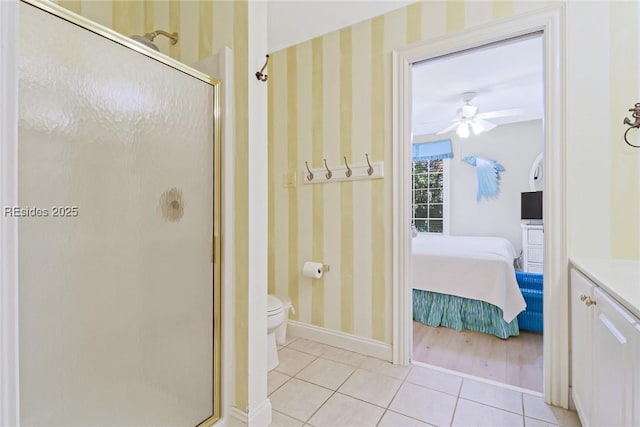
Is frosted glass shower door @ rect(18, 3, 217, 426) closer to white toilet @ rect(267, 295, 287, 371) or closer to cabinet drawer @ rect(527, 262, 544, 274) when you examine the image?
white toilet @ rect(267, 295, 287, 371)

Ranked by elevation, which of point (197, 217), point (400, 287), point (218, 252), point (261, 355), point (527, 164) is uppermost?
point (527, 164)

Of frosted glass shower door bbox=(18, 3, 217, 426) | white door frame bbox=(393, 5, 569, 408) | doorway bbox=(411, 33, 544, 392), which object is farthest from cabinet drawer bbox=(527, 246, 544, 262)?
frosted glass shower door bbox=(18, 3, 217, 426)

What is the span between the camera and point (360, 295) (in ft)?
7.07

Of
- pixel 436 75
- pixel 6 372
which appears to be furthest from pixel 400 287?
pixel 436 75

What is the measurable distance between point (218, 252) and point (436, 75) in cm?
289

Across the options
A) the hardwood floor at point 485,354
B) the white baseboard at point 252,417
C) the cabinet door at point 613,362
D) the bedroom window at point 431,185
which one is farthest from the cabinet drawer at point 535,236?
the white baseboard at point 252,417

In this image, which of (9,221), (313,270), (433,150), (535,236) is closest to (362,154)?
(313,270)

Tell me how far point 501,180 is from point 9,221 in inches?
219

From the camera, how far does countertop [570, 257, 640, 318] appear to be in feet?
2.75

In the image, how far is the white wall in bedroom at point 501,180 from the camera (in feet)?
15.4

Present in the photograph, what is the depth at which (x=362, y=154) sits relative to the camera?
214 cm

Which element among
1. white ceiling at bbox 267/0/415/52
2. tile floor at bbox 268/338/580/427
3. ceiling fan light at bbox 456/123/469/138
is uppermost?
white ceiling at bbox 267/0/415/52

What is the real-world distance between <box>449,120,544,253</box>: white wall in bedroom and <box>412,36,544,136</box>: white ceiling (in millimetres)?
368

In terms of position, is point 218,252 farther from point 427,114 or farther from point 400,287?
point 427,114
